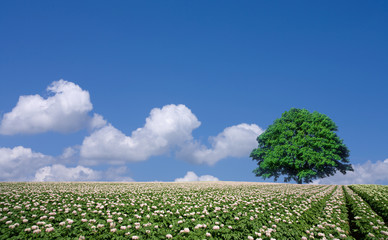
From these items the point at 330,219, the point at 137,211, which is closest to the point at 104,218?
the point at 137,211

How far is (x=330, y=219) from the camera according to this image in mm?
9570

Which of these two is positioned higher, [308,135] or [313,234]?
[308,135]

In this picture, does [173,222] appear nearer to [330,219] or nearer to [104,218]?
[104,218]

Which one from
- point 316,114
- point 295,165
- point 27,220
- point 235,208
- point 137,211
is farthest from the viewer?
point 316,114

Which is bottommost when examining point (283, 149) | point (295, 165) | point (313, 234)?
point (313, 234)

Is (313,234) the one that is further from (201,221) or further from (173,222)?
(173,222)

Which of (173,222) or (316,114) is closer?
(173,222)

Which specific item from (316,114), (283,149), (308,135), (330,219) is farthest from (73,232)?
(316,114)

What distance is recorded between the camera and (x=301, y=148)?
120 feet

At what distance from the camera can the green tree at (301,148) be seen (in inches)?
1423

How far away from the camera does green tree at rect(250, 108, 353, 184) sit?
36156 millimetres

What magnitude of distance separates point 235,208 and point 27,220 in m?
8.27

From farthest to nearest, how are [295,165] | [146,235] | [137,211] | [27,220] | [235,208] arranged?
[295,165] < [235,208] < [137,211] < [27,220] < [146,235]

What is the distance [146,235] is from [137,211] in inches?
124
